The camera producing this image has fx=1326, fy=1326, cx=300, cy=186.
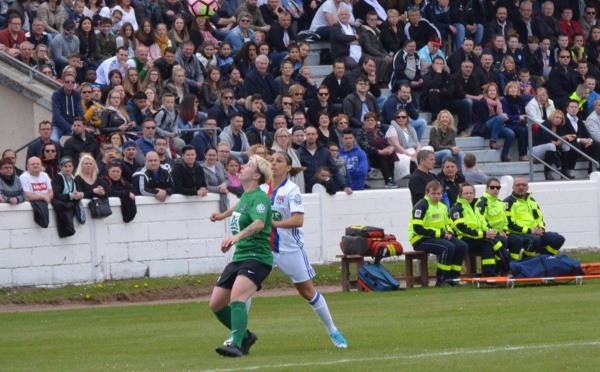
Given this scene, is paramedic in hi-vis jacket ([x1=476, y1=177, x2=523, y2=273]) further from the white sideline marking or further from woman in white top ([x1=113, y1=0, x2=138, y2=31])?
the white sideline marking

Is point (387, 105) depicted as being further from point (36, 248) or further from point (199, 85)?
point (36, 248)

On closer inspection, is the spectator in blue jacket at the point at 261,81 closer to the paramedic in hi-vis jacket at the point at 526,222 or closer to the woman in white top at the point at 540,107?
the woman in white top at the point at 540,107

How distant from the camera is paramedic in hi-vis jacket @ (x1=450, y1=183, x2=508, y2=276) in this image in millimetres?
19531

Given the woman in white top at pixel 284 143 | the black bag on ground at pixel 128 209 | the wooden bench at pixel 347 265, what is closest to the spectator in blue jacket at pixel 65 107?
the black bag on ground at pixel 128 209

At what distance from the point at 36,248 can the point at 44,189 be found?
34.6 inches

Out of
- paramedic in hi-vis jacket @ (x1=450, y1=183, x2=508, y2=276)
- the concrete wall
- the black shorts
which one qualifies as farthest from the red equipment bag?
the black shorts

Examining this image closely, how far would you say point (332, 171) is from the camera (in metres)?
22.1

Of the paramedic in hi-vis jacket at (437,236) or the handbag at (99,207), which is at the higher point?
the handbag at (99,207)

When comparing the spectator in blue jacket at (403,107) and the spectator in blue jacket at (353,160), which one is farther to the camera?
the spectator in blue jacket at (403,107)

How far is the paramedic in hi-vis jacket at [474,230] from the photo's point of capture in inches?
769

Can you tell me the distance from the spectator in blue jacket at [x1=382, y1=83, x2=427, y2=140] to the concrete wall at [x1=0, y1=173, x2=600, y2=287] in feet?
7.37

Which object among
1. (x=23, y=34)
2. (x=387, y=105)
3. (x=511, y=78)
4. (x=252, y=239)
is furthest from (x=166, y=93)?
(x=252, y=239)

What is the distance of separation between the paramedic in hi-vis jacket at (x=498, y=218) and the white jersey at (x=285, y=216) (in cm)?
793

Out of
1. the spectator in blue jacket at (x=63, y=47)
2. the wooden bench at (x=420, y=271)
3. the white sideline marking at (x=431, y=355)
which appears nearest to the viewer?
the white sideline marking at (x=431, y=355)
